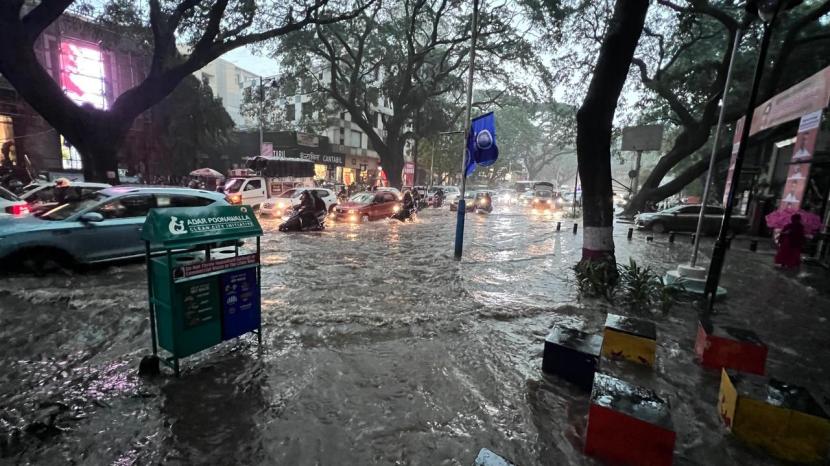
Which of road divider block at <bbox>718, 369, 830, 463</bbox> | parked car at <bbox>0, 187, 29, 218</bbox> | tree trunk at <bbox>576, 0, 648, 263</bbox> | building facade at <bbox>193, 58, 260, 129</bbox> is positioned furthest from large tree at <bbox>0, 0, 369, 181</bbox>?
building facade at <bbox>193, 58, 260, 129</bbox>

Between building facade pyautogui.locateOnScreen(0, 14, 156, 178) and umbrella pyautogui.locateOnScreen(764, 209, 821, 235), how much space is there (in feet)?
91.8

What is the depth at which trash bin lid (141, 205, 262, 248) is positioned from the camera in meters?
3.20

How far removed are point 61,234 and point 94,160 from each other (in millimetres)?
9640

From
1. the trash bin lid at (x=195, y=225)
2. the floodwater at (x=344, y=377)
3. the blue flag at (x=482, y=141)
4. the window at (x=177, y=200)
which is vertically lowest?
the floodwater at (x=344, y=377)

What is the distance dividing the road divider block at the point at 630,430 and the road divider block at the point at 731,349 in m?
1.98

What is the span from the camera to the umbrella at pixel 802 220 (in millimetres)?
9453

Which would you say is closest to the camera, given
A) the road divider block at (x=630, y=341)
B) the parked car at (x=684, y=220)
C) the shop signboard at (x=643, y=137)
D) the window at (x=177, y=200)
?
the road divider block at (x=630, y=341)

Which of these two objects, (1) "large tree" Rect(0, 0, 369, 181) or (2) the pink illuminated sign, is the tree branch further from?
(2) the pink illuminated sign

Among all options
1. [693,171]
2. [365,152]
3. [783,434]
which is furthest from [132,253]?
[365,152]

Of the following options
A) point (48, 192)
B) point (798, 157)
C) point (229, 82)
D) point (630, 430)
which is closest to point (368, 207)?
point (48, 192)

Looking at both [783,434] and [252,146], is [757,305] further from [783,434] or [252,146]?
[252,146]

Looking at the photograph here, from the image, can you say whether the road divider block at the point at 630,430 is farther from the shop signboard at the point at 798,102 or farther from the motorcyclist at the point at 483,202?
the motorcyclist at the point at 483,202

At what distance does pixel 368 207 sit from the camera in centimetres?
1697

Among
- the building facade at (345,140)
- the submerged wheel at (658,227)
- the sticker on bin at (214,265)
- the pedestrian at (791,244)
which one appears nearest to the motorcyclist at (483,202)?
the submerged wheel at (658,227)
